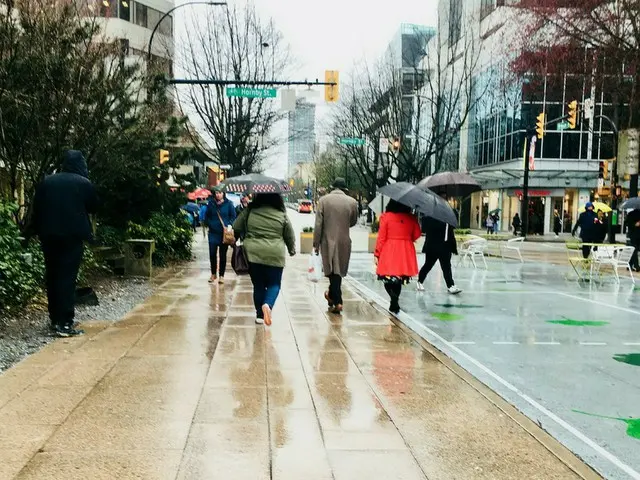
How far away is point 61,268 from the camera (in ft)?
23.2

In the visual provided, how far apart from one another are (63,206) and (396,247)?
4.37 meters

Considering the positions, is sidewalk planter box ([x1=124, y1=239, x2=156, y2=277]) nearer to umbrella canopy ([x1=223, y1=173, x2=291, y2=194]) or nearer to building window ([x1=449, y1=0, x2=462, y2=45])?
umbrella canopy ([x1=223, y1=173, x2=291, y2=194])

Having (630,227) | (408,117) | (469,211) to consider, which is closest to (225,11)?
(408,117)

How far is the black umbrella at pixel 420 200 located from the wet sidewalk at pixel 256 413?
82.4 inches

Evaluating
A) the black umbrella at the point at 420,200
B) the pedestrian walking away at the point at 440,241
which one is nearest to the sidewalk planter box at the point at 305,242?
the pedestrian walking away at the point at 440,241

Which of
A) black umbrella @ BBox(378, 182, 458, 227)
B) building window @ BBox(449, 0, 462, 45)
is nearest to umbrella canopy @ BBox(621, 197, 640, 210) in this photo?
black umbrella @ BBox(378, 182, 458, 227)

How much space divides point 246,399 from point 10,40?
6792 mm

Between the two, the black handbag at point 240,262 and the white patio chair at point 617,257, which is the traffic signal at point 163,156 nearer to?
the black handbag at point 240,262

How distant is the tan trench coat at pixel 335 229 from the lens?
912cm

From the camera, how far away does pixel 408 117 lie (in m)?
36.9

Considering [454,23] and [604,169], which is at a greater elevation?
[454,23]

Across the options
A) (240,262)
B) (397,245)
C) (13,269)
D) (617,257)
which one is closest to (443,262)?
(397,245)

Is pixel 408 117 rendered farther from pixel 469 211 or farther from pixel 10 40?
pixel 10 40

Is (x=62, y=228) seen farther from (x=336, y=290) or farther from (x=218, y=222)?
(x=218, y=222)
